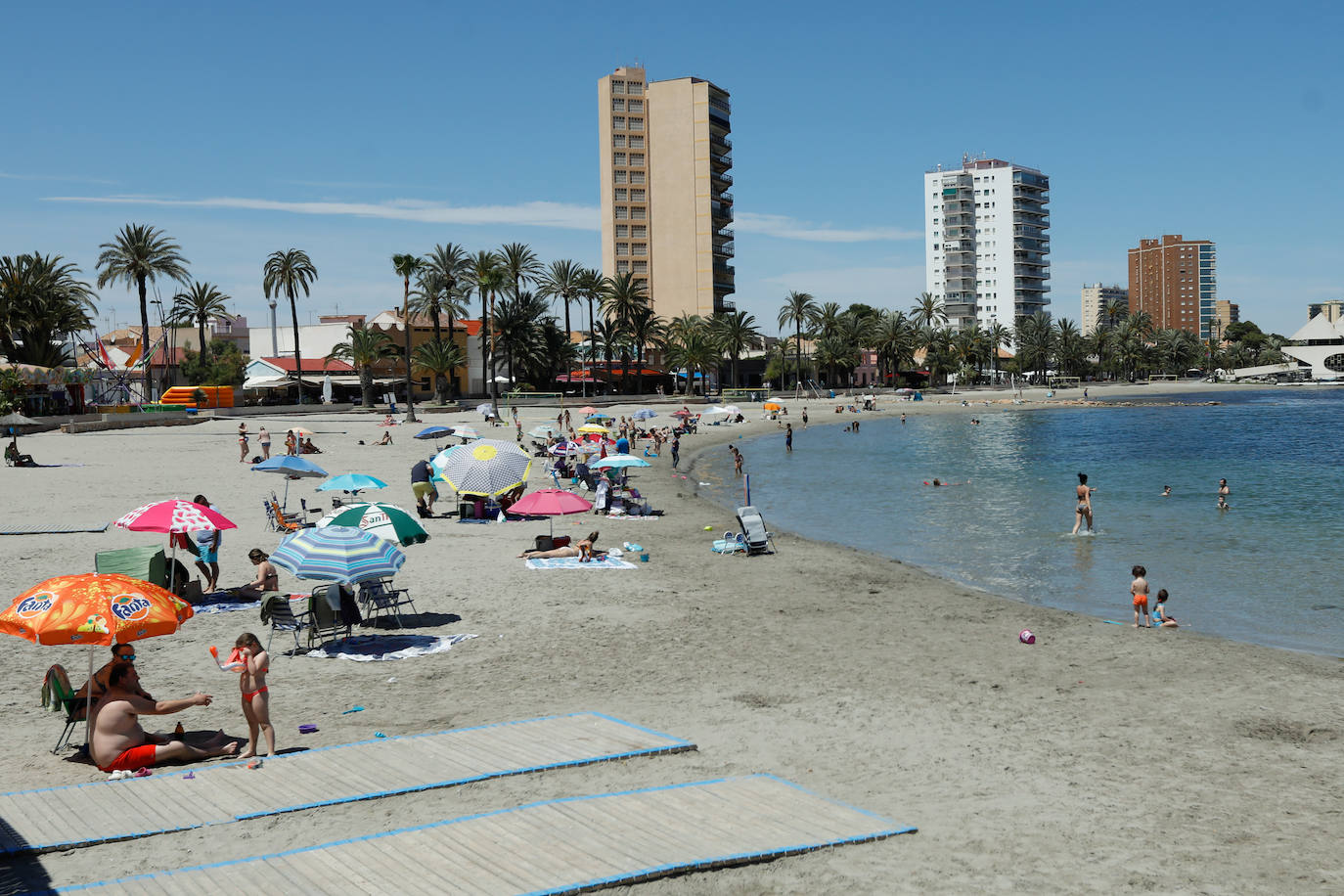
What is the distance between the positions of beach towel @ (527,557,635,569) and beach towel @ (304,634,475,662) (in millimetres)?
5277

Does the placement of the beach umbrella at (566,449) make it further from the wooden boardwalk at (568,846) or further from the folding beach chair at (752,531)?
the wooden boardwalk at (568,846)

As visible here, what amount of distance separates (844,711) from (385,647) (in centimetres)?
635

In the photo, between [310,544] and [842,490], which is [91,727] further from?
[842,490]

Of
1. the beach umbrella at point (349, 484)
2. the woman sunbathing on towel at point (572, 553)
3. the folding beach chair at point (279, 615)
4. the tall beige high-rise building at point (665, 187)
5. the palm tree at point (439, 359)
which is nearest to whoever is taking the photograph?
the folding beach chair at point (279, 615)

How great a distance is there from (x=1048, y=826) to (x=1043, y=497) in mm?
29931

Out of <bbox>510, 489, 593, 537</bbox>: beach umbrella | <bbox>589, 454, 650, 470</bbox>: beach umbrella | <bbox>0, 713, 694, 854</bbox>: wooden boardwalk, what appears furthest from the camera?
<bbox>589, 454, 650, 470</bbox>: beach umbrella

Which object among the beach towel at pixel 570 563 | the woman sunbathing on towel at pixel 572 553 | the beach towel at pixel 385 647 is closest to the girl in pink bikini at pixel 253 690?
the beach towel at pixel 385 647

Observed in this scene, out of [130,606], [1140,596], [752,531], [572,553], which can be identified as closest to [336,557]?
[130,606]

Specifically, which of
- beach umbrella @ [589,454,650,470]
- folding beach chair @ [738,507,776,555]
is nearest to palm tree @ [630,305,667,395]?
beach umbrella @ [589,454,650,470]

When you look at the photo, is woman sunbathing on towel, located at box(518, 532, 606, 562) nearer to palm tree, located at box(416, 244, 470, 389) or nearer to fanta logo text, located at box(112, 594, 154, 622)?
fanta logo text, located at box(112, 594, 154, 622)

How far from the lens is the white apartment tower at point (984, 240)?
187125 millimetres

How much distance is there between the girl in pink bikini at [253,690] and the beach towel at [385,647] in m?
3.77

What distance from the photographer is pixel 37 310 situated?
65.2 m

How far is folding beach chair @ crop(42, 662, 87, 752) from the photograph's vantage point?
32.1ft
